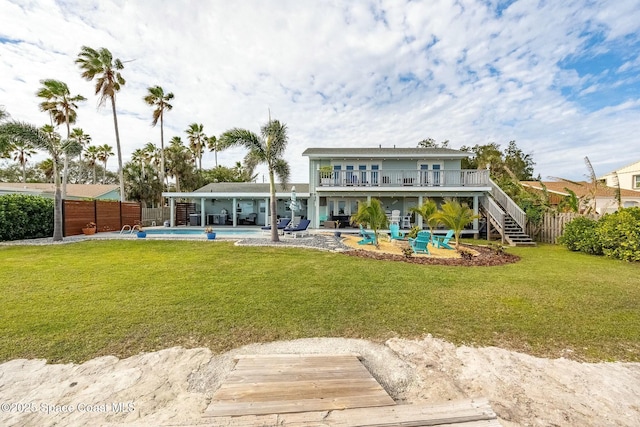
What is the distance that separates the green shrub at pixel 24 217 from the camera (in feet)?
44.2

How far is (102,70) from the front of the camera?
21.0 m

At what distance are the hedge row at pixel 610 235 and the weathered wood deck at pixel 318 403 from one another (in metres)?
13.2

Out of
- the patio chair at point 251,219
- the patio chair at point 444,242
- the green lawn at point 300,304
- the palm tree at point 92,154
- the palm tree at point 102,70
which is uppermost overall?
the palm tree at point 102,70

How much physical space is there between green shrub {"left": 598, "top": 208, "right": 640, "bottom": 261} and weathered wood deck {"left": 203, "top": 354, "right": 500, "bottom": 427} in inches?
516

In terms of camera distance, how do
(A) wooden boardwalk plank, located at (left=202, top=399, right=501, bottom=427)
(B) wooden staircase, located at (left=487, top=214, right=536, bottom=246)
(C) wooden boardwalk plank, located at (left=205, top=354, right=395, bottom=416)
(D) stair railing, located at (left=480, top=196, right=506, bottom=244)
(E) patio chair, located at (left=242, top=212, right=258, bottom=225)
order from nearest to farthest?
(A) wooden boardwalk plank, located at (left=202, top=399, right=501, bottom=427)
(C) wooden boardwalk plank, located at (left=205, top=354, right=395, bottom=416)
(B) wooden staircase, located at (left=487, top=214, right=536, bottom=246)
(D) stair railing, located at (left=480, top=196, right=506, bottom=244)
(E) patio chair, located at (left=242, top=212, right=258, bottom=225)

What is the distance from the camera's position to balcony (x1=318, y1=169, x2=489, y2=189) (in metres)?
18.6

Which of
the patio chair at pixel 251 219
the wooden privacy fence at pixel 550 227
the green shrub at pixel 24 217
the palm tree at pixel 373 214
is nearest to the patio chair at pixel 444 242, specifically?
the palm tree at pixel 373 214

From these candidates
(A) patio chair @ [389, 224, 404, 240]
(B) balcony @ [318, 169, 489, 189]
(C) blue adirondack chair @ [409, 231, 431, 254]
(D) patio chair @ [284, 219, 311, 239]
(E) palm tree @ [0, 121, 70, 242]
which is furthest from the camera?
(B) balcony @ [318, 169, 489, 189]

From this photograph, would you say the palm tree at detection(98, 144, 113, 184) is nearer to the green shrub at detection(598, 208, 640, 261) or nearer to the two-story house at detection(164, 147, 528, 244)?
the two-story house at detection(164, 147, 528, 244)

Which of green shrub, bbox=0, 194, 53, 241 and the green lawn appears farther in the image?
green shrub, bbox=0, 194, 53, 241

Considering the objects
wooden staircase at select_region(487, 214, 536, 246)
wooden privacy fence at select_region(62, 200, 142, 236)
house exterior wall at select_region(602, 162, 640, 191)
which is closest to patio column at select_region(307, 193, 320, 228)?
wooden staircase at select_region(487, 214, 536, 246)

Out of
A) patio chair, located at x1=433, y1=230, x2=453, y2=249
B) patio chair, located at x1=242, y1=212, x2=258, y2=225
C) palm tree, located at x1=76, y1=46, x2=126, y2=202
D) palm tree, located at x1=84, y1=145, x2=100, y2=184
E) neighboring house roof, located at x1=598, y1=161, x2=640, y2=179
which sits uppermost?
palm tree, located at x1=76, y1=46, x2=126, y2=202

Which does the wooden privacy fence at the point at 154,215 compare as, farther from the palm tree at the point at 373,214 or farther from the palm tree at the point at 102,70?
the palm tree at the point at 373,214

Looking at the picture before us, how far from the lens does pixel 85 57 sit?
20328 mm
